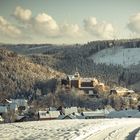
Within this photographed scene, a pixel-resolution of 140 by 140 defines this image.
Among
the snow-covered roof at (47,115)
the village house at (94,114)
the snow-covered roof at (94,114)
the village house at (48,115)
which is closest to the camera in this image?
the village house at (94,114)

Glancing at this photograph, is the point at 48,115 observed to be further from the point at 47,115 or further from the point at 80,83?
the point at 80,83

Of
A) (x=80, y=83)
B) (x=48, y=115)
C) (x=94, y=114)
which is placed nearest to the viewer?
(x=94, y=114)

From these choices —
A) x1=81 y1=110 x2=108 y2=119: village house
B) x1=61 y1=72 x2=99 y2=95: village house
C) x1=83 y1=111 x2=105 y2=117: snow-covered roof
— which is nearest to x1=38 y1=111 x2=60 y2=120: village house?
x1=81 y1=110 x2=108 y2=119: village house

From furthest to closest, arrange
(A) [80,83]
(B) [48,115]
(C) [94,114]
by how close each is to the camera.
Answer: (A) [80,83] < (B) [48,115] < (C) [94,114]

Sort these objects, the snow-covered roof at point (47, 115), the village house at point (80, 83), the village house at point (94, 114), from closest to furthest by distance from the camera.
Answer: the village house at point (94, 114) < the snow-covered roof at point (47, 115) < the village house at point (80, 83)

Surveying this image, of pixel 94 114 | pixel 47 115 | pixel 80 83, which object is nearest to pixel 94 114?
pixel 94 114

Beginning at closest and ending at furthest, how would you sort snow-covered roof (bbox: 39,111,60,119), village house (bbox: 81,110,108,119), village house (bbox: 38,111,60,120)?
village house (bbox: 81,110,108,119)
village house (bbox: 38,111,60,120)
snow-covered roof (bbox: 39,111,60,119)

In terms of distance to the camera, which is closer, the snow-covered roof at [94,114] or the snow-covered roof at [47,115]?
the snow-covered roof at [94,114]

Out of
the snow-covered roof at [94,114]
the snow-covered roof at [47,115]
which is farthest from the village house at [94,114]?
the snow-covered roof at [47,115]

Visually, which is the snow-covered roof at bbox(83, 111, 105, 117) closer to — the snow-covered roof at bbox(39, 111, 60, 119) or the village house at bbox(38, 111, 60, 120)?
the village house at bbox(38, 111, 60, 120)

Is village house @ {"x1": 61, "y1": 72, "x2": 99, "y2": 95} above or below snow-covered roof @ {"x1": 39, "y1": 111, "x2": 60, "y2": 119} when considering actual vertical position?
above

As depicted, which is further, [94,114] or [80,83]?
[80,83]

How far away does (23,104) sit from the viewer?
149750 millimetres

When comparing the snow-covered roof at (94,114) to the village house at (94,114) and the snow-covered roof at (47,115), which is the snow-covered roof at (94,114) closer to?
the village house at (94,114)
